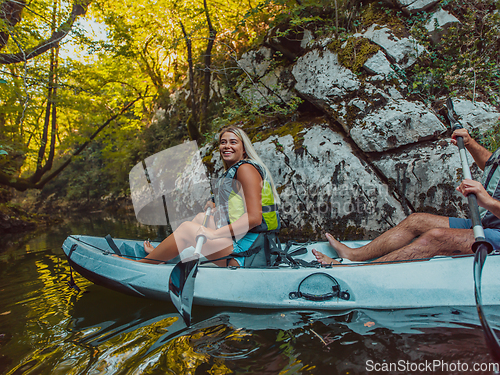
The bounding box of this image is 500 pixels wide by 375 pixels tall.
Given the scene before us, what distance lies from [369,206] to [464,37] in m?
4.14

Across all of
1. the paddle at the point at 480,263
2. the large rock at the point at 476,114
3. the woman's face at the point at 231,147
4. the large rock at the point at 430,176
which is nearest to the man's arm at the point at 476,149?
the paddle at the point at 480,263

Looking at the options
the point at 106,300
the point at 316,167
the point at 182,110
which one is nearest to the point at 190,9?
the point at 182,110

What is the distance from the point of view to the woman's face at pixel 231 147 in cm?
297

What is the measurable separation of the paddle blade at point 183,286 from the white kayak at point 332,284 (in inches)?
8.1

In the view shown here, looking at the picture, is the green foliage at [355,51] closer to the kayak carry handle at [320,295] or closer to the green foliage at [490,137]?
the green foliage at [490,137]

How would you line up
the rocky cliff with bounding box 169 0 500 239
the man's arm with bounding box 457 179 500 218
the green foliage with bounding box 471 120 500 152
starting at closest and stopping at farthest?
the man's arm with bounding box 457 179 500 218 → the green foliage with bounding box 471 120 500 152 → the rocky cliff with bounding box 169 0 500 239

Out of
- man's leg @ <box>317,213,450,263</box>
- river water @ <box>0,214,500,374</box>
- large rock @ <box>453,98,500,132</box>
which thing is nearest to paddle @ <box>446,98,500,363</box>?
river water @ <box>0,214,500,374</box>

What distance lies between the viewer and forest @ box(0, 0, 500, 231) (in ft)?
20.1

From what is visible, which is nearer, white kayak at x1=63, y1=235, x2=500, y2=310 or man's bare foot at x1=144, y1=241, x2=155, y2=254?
white kayak at x1=63, y1=235, x2=500, y2=310

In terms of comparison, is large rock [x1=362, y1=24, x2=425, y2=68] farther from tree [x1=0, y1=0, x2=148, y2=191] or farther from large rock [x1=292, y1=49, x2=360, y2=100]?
tree [x1=0, y1=0, x2=148, y2=191]

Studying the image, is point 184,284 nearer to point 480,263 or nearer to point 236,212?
point 236,212

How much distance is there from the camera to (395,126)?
566 centimetres

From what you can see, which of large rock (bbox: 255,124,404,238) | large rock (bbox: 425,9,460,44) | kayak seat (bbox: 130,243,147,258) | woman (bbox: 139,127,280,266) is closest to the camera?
woman (bbox: 139,127,280,266)

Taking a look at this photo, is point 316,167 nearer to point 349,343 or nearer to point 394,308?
point 394,308
